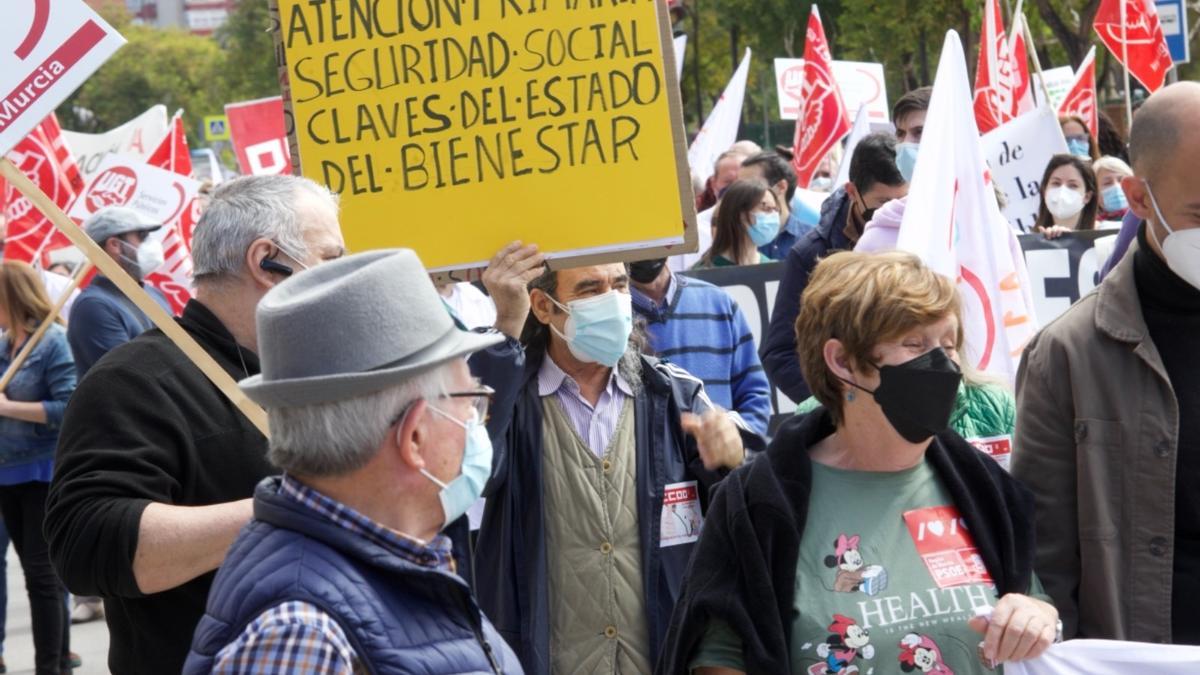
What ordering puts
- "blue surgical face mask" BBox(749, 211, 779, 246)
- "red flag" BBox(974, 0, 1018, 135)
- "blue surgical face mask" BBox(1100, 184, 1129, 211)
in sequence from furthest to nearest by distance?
"red flag" BBox(974, 0, 1018, 135)
"blue surgical face mask" BBox(1100, 184, 1129, 211)
"blue surgical face mask" BBox(749, 211, 779, 246)

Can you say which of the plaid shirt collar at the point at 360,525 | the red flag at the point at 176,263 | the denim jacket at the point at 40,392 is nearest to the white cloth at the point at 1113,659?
the plaid shirt collar at the point at 360,525

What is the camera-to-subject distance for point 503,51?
13.2 ft

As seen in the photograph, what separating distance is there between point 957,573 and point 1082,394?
1.50 feet

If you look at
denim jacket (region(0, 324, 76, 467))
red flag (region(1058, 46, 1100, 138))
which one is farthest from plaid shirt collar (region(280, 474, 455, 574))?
red flag (region(1058, 46, 1100, 138))

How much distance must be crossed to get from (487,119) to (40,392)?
487 cm

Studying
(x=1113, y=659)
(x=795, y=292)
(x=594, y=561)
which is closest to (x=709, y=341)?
(x=795, y=292)

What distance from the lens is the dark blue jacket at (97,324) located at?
7.68m

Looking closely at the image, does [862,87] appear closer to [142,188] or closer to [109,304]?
[142,188]

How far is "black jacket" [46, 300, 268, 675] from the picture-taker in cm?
321

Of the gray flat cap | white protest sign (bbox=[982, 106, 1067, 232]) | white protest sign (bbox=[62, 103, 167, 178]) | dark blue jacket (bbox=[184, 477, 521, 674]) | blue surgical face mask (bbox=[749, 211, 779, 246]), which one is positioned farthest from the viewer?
white protest sign (bbox=[62, 103, 167, 178])

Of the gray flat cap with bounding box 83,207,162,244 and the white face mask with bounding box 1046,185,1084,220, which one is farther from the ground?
the gray flat cap with bounding box 83,207,162,244

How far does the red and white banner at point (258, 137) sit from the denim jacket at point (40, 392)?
252 inches

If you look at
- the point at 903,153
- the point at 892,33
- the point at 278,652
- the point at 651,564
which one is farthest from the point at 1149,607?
the point at 892,33

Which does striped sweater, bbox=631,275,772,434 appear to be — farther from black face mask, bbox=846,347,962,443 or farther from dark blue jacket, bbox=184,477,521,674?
dark blue jacket, bbox=184,477,521,674
